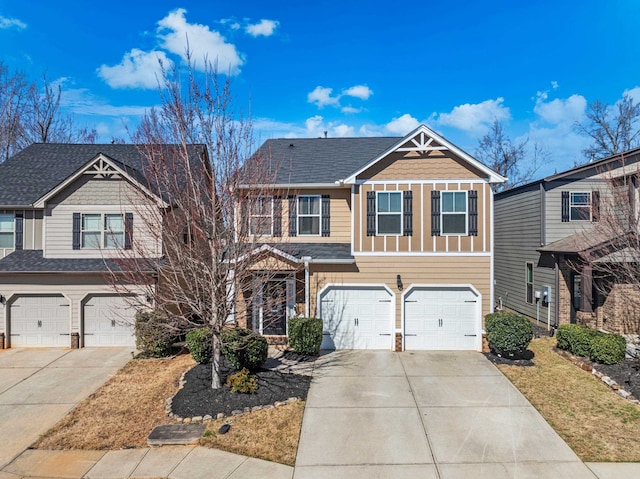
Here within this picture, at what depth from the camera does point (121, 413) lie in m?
8.02

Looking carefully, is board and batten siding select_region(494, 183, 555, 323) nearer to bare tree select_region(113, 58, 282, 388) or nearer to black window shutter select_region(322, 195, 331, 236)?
black window shutter select_region(322, 195, 331, 236)

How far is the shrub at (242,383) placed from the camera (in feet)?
27.9

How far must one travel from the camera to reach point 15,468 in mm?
6160

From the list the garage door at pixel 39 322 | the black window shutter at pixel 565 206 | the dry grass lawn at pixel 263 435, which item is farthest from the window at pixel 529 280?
the garage door at pixel 39 322

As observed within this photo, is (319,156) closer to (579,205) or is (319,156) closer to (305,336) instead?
(305,336)

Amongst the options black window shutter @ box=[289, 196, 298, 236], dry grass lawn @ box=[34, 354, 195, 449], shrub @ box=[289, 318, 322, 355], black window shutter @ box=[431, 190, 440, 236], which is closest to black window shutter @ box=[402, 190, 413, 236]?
black window shutter @ box=[431, 190, 440, 236]

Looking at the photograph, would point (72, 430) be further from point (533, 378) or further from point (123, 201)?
point (533, 378)

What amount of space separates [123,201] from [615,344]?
15.9m

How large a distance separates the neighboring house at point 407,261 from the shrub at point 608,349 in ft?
9.90

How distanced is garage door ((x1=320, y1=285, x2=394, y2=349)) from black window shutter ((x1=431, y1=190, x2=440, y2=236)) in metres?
2.64

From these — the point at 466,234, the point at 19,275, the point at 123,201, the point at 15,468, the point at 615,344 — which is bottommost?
the point at 15,468

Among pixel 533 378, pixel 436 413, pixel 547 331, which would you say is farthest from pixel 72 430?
pixel 547 331

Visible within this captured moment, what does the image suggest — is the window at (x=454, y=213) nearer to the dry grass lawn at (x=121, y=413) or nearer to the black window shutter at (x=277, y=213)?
the black window shutter at (x=277, y=213)

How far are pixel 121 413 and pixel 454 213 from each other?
1095 cm
